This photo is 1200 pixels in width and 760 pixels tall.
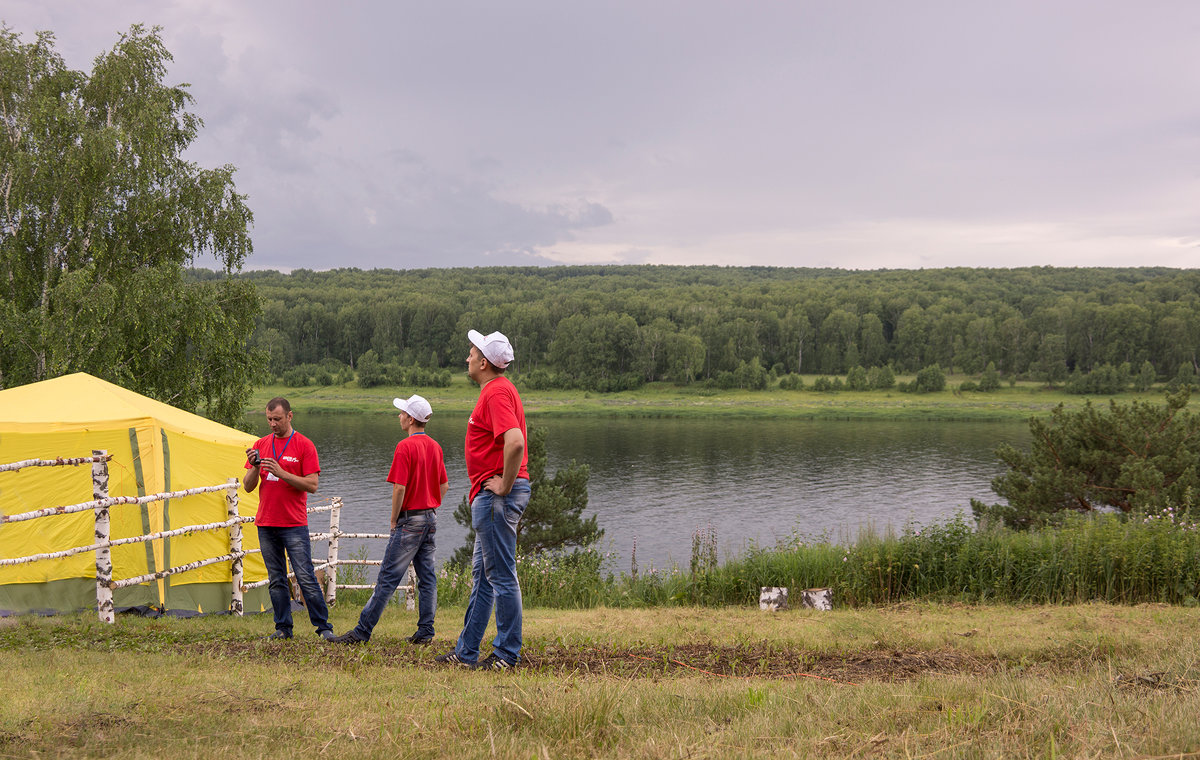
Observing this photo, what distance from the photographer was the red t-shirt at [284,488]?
22.7ft

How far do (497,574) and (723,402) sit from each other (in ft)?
313

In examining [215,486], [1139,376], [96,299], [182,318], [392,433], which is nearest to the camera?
[215,486]

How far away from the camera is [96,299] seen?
16781 mm

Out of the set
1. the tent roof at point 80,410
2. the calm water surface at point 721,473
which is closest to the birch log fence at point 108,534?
the tent roof at point 80,410

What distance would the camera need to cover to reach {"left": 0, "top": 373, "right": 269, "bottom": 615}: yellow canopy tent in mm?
8516

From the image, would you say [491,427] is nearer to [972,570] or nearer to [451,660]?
[451,660]

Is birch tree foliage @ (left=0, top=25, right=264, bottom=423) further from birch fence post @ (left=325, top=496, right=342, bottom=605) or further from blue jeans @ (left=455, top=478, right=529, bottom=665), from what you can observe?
blue jeans @ (left=455, top=478, right=529, bottom=665)

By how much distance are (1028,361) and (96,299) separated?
125373mm

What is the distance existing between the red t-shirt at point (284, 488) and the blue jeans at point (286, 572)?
9 cm

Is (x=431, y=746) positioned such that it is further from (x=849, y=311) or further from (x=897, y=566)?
(x=849, y=311)

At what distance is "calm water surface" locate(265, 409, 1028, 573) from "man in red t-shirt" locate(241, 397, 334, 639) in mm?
13258

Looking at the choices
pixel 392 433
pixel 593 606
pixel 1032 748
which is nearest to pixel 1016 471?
pixel 593 606

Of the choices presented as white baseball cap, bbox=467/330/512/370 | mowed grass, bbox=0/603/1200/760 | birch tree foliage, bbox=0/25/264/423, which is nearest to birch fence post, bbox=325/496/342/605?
mowed grass, bbox=0/603/1200/760

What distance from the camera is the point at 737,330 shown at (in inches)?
5069
